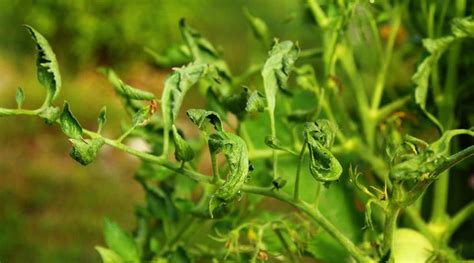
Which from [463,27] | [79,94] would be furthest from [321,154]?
[79,94]

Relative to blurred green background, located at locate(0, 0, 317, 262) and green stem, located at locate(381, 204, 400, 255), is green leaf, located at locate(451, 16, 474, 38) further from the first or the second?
blurred green background, located at locate(0, 0, 317, 262)

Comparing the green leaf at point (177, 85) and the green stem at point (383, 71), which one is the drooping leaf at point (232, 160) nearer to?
the green leaf at point (177, 85)

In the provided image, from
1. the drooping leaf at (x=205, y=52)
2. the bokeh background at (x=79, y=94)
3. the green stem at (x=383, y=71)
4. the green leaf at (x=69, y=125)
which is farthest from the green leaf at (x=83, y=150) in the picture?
the bokeh background at (x=79, y=94)

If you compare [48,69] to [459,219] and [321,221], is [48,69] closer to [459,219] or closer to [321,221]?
[321,221]

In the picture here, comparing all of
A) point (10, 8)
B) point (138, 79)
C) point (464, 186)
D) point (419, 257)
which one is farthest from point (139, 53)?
point (419, 257)

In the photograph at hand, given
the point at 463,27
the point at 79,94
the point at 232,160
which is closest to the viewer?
the point at 232,160

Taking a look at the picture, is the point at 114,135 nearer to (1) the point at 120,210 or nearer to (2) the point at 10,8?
(1) the point at 120,210
